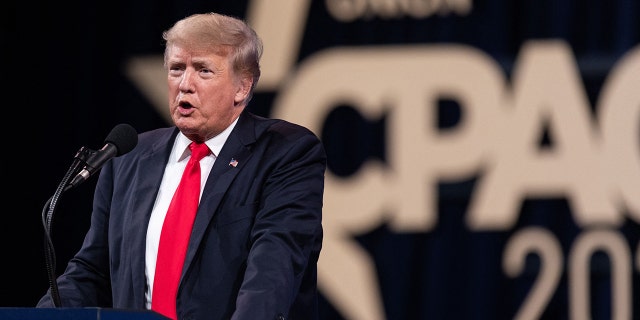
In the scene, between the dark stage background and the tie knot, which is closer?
the tie knot

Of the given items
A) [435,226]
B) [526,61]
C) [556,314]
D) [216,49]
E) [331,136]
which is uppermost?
[216,49]

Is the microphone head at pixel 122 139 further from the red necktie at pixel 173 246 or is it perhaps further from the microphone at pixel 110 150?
the red necktie at pixel 173 246

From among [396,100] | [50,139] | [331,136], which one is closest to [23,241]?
[50,139]

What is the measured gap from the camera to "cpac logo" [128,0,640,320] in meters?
4.89

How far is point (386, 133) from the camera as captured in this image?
17.0 ft

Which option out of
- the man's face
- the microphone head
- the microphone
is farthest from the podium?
the man's face

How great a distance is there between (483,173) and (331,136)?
784 mm

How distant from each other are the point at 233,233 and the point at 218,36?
463 millimetres

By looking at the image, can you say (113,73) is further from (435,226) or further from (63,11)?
(435,226)

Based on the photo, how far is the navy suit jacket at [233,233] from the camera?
228 cm

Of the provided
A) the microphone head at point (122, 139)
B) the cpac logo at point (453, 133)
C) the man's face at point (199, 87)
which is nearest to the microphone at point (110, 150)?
the microphone head at point (122, 139)

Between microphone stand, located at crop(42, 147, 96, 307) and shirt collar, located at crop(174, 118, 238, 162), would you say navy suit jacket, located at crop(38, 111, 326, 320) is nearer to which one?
shirt collar, located at crop(174, 118, 238, 162)

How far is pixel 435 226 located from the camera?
5051 mm

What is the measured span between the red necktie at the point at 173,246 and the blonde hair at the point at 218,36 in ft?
1.02
